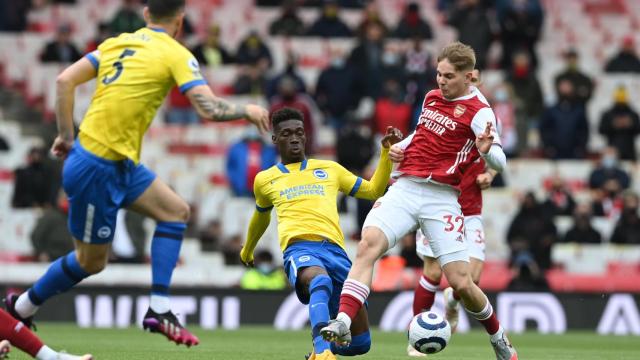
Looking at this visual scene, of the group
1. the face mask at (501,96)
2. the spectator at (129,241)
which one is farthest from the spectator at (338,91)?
the spectator at (129,241)

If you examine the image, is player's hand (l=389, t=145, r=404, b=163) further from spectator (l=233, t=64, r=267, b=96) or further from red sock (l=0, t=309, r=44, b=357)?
spectator (l=233, t=64, r=267, b=96)

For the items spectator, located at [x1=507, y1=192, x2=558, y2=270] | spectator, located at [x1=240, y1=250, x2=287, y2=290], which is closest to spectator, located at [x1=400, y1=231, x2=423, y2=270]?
spectator, located at [x1=507, y1=192, x2=558, y2=270]

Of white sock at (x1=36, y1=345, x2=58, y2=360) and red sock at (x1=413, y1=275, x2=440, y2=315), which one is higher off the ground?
white sock at (x1=36, y1=345, x2=58, y2=360)

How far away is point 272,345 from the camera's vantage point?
→ 13.4 m

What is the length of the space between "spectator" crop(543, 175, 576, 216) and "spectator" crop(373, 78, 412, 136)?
2.17m

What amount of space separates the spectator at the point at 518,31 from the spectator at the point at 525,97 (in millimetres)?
603

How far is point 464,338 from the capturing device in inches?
605

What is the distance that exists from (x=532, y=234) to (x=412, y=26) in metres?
5.11

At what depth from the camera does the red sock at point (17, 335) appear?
8328 millimetres

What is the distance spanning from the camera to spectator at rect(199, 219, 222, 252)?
1941 centimetres

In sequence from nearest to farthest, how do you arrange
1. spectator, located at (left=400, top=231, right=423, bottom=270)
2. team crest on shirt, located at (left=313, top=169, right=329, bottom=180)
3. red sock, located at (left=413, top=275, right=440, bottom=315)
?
team crest on shirt, located at (left=313, top=169, right=329, bottom=180) → red sock, located at (left=413, top=275, right=440, bottom=315) → spectator, located at (left=400, top=231, right=423, bottom=270)

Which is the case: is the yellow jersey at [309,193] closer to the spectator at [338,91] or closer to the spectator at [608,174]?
the spectator at [608,174]

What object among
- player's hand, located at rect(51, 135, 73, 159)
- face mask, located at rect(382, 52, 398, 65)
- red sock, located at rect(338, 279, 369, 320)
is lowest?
red sock, located at rect(338, 279, 369, 320)

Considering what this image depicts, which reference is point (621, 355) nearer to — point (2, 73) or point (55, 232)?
point (55, 232)
